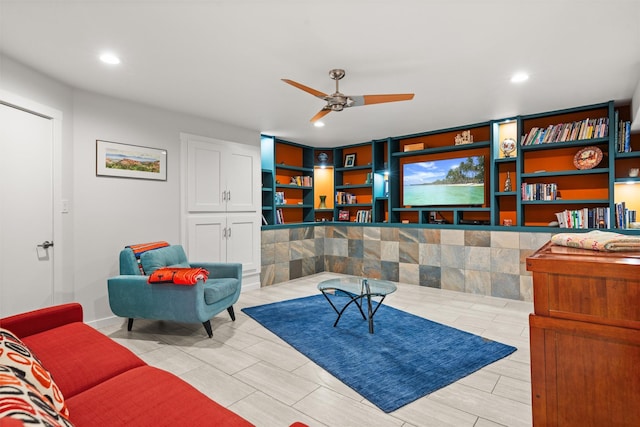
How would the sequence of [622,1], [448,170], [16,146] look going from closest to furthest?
[622,1] < [16,146] < [448,170]

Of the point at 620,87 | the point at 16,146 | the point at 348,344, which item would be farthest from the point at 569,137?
the point at 16,146

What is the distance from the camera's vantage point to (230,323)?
143 inches

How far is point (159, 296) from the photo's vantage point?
3.12 metres

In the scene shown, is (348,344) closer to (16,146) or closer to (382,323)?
(382,323)

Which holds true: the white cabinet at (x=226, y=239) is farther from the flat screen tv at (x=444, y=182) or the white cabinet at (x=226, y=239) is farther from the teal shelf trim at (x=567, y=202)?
the teal shelf trim at (x=567, y=202)

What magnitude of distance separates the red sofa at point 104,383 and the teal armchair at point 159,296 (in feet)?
3.36

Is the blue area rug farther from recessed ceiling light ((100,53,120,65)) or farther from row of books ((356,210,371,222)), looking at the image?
recessed ceiling light ((100,53,120,65))

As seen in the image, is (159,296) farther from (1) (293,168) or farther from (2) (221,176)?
(1) (293,168)

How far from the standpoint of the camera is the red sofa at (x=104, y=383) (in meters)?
1.19

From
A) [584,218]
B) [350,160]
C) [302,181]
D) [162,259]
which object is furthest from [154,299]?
[584,218]

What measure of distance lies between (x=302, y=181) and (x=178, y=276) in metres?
3.73

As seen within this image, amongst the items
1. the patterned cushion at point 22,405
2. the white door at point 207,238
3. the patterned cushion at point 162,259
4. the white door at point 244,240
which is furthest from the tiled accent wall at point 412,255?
the patterned cushion at point 22,405

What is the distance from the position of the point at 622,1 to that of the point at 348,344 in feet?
10.2

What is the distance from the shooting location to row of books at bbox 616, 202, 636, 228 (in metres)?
3.89
